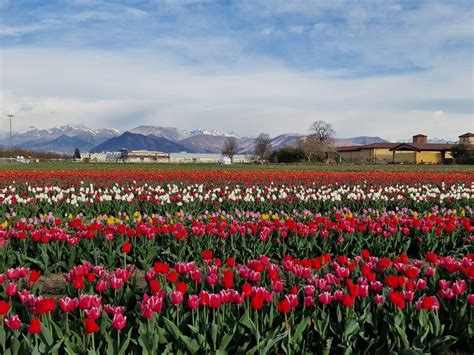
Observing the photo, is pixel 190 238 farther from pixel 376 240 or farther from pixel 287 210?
pixel 287 210

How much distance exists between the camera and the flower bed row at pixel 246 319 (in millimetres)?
3617

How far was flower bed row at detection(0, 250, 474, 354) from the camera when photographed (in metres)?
3.62

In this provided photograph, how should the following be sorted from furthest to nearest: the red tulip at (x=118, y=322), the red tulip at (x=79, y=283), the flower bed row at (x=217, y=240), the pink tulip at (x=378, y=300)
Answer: the flower bed row at (x=217, y=240), the red tulip at (x=79, y=283), the pink tulip at (x=378, y=300), the red tulip at (x=118, y=322)

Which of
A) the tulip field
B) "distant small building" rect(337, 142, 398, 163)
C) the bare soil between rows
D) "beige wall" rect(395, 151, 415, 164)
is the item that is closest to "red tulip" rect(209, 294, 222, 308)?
the tulip field

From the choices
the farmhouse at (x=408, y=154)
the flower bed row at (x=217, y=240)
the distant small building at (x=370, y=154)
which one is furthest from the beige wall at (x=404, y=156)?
the flower bed row at (x=217, y=240)

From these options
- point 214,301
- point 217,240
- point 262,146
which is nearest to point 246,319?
point 214,301

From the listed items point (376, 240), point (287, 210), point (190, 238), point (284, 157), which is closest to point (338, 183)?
point (287, 210)

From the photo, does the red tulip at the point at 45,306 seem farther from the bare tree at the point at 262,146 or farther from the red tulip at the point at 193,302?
the bare tree at the point at 262,146

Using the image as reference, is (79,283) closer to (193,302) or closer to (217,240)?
(193,302)

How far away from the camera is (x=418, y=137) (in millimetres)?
124875

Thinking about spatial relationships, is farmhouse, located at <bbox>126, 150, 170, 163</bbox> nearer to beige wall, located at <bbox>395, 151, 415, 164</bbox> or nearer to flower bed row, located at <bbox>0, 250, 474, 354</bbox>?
beige wall, located at <bbox>395, 151, 415, 164</bbox>

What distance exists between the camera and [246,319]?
151 inches

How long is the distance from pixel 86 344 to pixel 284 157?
87.5 m

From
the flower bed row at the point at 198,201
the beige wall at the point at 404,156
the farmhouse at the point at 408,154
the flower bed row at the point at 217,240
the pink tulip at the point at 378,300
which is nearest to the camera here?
the pink tulip at the point at 378,300
